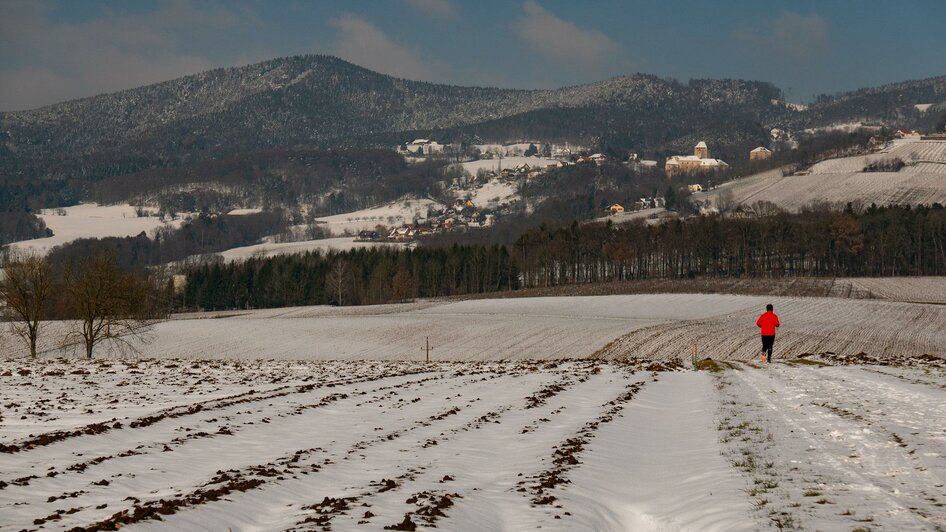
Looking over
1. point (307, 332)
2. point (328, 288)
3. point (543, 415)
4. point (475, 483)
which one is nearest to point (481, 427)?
point (543, 415)

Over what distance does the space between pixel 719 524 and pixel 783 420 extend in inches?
383

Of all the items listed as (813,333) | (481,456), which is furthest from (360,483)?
(813,333)

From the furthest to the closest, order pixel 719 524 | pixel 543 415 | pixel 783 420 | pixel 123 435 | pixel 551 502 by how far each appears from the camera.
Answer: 1. pixel 543 415
2. pixel 783 420
3. pixel 123 435
4. pixel 551 502
5. pixel 719 524

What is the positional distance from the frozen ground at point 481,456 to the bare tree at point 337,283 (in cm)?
12558

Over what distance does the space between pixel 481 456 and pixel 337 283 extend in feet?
462

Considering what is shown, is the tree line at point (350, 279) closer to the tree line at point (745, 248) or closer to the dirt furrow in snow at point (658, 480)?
the tree line at point (745, 248)

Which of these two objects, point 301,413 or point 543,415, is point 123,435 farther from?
point 543,415

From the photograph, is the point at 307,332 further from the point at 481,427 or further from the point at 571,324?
the point at 481,427

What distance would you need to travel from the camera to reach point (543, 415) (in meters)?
24.3

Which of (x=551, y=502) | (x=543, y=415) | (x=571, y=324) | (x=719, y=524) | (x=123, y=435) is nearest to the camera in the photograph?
(x=719, y=524)

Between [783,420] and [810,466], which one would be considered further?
[783,420]

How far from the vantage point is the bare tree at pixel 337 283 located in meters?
157

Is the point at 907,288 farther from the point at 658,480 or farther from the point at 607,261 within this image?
the point at 658,480

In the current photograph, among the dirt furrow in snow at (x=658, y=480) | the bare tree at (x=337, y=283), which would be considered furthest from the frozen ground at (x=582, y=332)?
the bare tree at (x=337, y=283)
